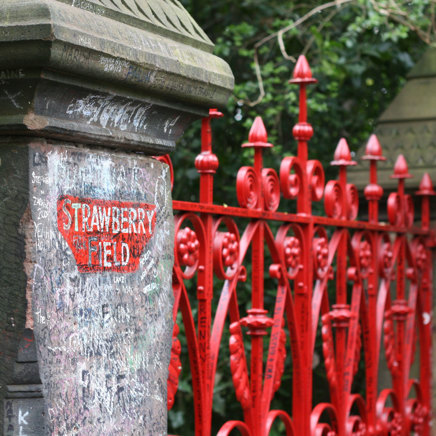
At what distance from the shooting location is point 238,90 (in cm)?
493

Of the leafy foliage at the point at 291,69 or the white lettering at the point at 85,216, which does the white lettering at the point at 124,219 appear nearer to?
the white lettering at the point at 85,216

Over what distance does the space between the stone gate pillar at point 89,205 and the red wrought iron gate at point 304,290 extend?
1.22 feet

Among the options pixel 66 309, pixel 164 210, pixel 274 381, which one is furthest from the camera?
pixel 274 381

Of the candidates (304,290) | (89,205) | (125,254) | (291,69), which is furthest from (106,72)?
(291,69)

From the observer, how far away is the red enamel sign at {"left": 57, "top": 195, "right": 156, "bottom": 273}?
160cm

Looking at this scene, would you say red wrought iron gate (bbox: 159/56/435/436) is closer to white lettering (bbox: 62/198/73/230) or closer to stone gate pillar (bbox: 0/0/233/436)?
stone gate pillar (bbox: 0/0/233/436)

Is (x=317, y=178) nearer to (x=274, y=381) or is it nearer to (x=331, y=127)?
(x=274, y=381)

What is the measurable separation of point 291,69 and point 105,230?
Result: 12.9 feet

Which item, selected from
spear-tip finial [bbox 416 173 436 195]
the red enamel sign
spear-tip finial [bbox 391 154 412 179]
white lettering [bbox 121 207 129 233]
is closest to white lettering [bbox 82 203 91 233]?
the red enamel sign

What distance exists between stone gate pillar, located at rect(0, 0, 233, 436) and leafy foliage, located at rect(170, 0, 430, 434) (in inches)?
111

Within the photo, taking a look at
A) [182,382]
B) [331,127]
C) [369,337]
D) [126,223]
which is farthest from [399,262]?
[126,223]

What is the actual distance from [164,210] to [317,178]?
1.31 metres

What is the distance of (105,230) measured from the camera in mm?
1685

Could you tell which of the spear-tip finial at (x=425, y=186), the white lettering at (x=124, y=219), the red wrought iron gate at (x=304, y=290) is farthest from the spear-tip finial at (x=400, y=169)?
the white lettering at (x=124, y=219)
